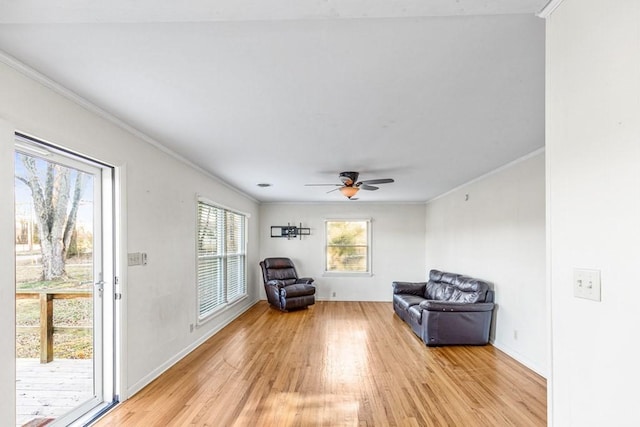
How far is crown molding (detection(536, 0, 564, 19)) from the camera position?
1.33 meters

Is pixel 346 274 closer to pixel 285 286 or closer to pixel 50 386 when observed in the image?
pixel 285 286

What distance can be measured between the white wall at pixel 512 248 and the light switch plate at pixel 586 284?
2.80 metres

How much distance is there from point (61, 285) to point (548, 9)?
3386mm

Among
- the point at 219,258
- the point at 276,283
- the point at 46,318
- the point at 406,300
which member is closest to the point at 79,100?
the point at 46,318

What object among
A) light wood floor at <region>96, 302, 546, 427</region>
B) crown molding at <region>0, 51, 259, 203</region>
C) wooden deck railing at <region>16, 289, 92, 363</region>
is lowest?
light wood floor at <region>96, 302, 546, 427</region>

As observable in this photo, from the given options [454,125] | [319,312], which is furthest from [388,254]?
[454,125]

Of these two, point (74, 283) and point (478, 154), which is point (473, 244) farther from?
point (74, 283)

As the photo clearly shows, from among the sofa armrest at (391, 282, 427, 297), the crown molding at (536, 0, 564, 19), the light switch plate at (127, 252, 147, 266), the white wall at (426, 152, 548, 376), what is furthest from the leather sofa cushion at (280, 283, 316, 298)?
the crown molding at (536, 0, 564, 19)

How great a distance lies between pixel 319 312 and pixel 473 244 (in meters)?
3.23

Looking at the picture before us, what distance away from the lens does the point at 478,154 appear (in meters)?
3.76

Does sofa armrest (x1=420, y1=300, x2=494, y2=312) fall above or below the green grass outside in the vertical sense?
below

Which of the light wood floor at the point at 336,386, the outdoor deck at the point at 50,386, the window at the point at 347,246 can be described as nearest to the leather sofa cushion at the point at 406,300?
the light wood floor at the point at 336,386

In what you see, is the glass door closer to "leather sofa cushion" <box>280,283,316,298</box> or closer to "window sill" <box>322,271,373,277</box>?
"leather sofa cushion" <box>280,283,316,298</box>

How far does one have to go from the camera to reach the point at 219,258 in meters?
5.63
